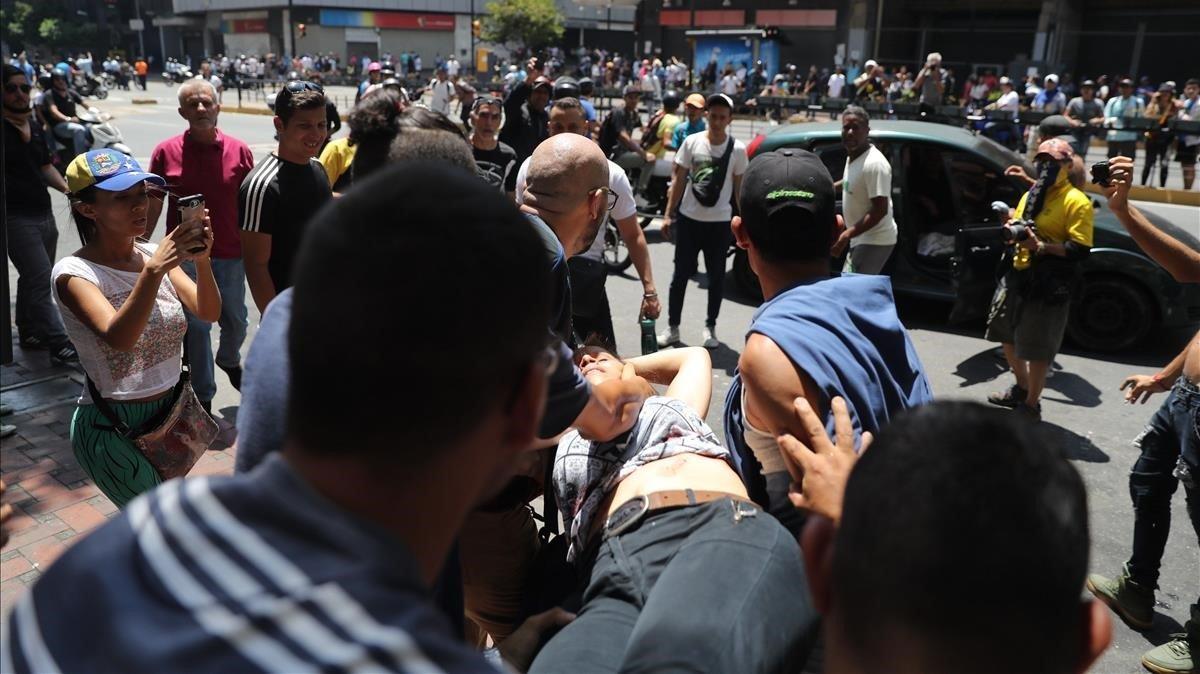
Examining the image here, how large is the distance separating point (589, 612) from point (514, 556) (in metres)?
0.55

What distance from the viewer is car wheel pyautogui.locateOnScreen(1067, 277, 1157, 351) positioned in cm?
689

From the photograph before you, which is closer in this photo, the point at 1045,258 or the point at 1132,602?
the point at 1132,602

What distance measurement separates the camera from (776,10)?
40.1 meters

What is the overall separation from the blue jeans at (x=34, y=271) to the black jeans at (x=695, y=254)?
4.38m

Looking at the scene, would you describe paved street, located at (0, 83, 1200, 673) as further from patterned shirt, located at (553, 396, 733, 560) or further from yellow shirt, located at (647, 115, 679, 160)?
yellow shirt, located at (647, 115, 679, 160)

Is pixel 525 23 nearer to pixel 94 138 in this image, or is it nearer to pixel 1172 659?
pixel 94 138

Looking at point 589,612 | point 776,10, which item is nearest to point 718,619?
point 589,612

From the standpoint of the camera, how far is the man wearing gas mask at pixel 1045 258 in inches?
220

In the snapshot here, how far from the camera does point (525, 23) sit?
53.2 m

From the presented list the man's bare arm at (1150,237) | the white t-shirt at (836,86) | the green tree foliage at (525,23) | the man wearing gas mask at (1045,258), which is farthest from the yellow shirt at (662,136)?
the green tree foliage at (525,23)

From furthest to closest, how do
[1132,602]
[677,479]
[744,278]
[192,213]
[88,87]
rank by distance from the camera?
1. [88,87]
2. [744,278]
3. [1132,602]
4. [192,213]
5. [677,479]

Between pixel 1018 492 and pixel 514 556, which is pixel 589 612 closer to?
pixel 514 556

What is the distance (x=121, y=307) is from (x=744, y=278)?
6157 mm

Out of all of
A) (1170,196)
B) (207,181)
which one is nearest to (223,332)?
(207,181)
